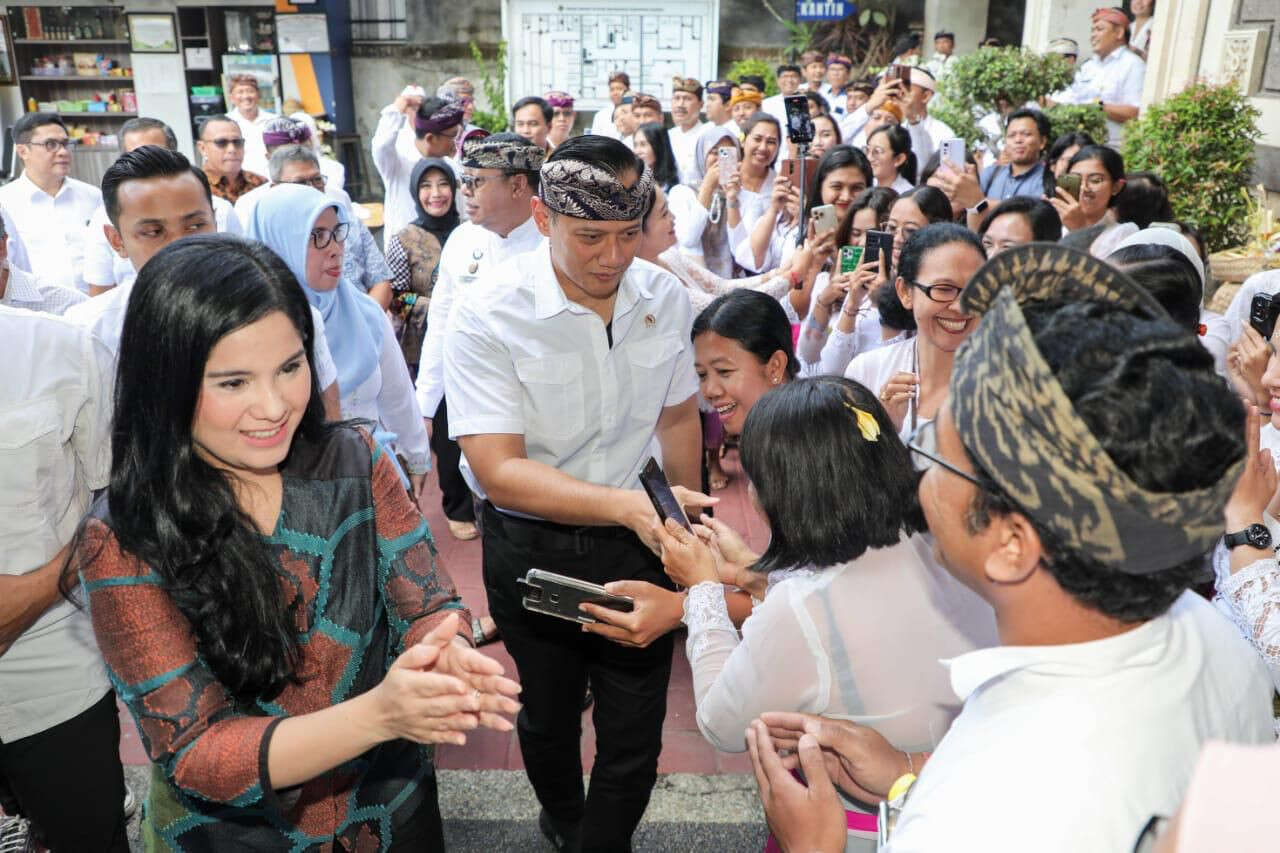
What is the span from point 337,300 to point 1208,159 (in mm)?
5079

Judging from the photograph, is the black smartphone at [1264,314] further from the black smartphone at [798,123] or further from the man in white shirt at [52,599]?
the man in white shirt at [52,599]

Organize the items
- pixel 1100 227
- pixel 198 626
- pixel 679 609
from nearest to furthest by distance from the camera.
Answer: pixel 198 626
pixel 679 609
pixel 1100 227

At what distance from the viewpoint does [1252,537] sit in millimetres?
2049

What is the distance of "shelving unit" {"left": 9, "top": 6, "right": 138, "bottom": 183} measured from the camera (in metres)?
12.6

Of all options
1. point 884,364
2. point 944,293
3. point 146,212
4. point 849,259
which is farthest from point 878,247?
point 146,212

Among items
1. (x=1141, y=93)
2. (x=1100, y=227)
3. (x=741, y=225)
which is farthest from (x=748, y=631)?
(x=1141, y=93)

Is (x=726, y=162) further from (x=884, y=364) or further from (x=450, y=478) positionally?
(x=884, y=364)

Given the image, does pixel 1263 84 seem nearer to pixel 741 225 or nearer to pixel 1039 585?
pixel 741 225

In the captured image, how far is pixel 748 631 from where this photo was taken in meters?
1.63

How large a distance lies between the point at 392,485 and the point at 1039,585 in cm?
110

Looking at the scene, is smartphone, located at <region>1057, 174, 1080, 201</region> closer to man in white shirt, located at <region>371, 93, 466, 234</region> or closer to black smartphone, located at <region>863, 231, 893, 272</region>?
black smartphone, located at <region>863, 231, 893, 272</region>

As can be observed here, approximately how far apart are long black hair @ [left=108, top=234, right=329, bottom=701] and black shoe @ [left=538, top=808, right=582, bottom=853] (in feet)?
4.59

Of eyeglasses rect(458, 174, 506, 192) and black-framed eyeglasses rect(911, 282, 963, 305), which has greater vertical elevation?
eyeglasses rect(458, 174, 506, 192)

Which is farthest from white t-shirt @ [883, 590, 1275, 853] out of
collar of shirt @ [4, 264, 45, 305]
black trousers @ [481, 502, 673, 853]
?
collar of shirt @ [4, 264, 45, 305]
